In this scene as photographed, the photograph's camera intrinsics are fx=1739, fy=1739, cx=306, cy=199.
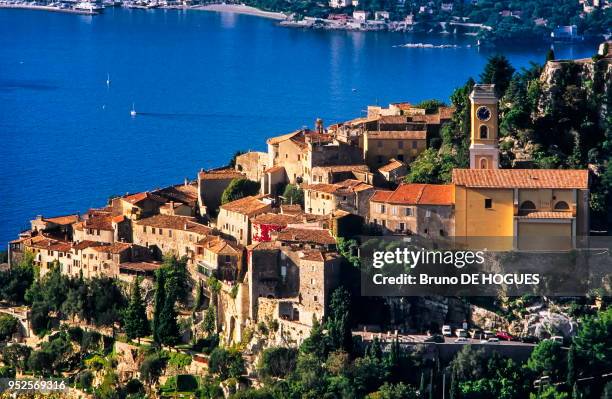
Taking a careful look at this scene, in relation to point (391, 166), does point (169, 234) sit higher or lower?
lower

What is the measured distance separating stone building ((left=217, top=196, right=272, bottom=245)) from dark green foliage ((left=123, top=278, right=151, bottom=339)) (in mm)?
3463

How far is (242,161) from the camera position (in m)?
53.9

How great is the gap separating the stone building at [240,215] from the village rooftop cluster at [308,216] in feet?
0.14

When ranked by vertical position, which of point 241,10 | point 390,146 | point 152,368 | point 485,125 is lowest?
point 152,368

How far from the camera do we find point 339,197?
154ft

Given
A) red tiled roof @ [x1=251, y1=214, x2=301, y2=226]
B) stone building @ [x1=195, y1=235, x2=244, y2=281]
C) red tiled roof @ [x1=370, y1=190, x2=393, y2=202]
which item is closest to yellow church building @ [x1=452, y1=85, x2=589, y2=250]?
red tiled roof @ [x1=370, y1=190, x2=393, y2=202]

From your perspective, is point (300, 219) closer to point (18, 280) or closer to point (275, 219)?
point (275, 219)

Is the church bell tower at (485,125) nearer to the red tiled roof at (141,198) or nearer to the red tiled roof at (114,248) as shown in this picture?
the red tiled roof at (141,198)

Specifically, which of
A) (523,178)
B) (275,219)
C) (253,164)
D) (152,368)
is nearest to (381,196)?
(275,219)

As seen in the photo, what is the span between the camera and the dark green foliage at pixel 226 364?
43812 millimetres

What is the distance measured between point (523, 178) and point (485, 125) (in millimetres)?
3358

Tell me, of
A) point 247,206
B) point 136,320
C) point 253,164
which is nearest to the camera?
point 136,320

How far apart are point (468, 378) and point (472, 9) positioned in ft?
327

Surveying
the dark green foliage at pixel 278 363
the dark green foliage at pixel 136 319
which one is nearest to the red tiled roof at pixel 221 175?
the dark green foliage at pixel 136 319
